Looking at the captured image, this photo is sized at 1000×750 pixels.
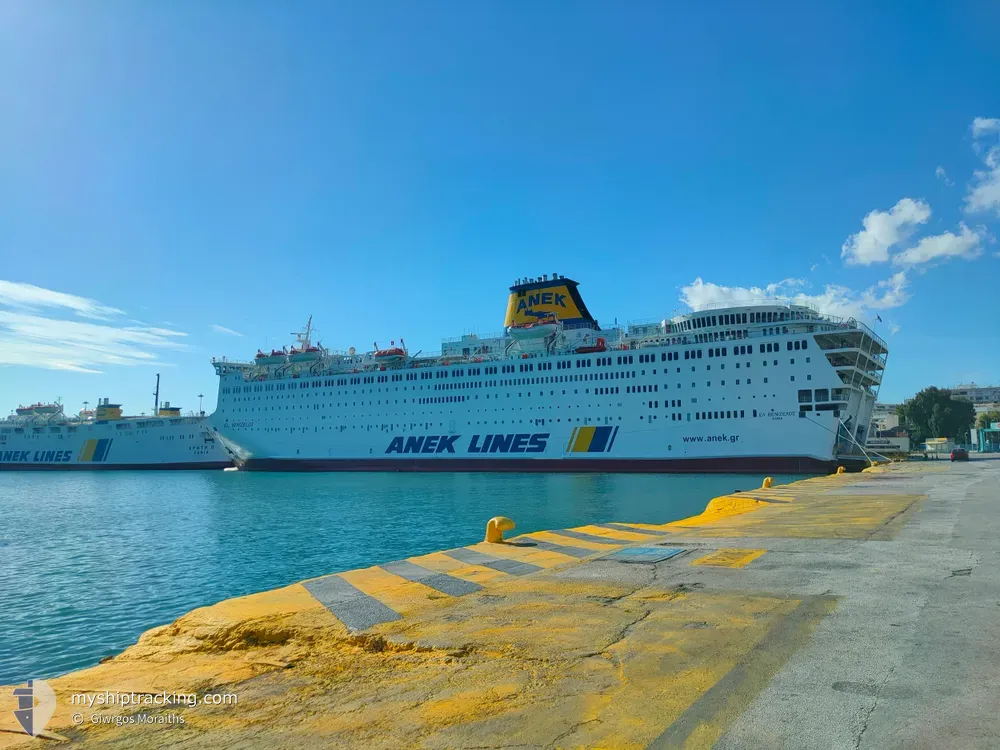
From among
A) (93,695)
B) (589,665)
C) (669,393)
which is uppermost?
(669,393)

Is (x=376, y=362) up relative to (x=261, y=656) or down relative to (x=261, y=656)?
up

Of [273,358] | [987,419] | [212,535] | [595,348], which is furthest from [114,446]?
[987,419]

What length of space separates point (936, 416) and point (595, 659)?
3359 inches

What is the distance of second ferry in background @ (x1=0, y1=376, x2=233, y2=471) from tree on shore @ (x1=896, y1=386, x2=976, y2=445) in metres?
82.7

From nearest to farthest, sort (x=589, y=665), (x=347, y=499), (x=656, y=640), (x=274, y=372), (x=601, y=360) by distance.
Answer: (x=589, y=665) → (x=656, y=640) → (x=347, y=499) → (x=601, y=360) → (x=274, y=372)

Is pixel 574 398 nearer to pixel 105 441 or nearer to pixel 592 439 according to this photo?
pixel 592 439

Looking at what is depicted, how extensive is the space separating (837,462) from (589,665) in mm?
38747

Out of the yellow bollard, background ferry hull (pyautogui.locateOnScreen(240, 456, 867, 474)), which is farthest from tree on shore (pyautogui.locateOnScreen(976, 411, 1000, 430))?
the yellow bollard

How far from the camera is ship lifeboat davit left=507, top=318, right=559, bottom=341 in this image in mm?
49094

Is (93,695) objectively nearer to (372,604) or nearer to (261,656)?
(261,656)

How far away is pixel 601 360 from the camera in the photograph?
44.7 metres

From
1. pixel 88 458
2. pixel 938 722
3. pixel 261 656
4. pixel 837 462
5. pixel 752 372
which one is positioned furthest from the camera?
pixel 88 458

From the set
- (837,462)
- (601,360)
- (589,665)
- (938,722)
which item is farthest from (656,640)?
(601,360)

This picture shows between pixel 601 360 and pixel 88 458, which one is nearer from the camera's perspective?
pixel 601 360
